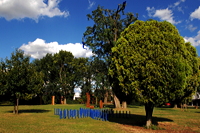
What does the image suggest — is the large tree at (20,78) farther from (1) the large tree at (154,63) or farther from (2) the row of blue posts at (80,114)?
(1) the large tree at (154,63)

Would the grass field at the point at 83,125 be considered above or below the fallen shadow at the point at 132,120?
above

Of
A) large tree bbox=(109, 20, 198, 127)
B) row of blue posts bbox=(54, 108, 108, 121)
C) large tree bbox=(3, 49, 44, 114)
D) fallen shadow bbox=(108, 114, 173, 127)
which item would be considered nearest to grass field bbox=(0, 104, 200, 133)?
fallen shadow bbox=(108, 114, 173, 127)

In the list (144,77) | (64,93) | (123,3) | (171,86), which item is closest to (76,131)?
(144,77)

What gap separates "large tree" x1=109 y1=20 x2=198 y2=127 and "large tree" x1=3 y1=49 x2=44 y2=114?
11.8m

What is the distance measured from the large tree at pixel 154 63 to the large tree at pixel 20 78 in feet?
38.7

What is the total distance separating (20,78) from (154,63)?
49.1ft

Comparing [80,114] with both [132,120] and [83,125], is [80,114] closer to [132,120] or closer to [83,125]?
[83,125]

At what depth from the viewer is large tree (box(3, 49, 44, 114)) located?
20.3m

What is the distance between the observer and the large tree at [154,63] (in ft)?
38.7

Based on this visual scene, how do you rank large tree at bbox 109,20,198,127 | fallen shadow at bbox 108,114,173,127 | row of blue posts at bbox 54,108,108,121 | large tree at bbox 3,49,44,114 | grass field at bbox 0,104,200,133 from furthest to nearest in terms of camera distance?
large tree at bbox 3,49,44,114 → row of blue posts at bbox 54,108,108,121 → fallen shadow at bbox 108,114,173,127 → grass field at bbox 0,104,200,133 → large tree at bbox 109,20,198,127

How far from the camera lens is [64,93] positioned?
2226 inches

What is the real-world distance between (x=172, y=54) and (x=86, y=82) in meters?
50.7

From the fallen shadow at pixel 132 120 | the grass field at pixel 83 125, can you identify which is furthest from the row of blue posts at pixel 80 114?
the fallen shadow at pixel 132 120

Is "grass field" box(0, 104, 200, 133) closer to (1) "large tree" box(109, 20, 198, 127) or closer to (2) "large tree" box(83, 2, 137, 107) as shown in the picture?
(1) "large tree" box(109, 20, 198, 127)
